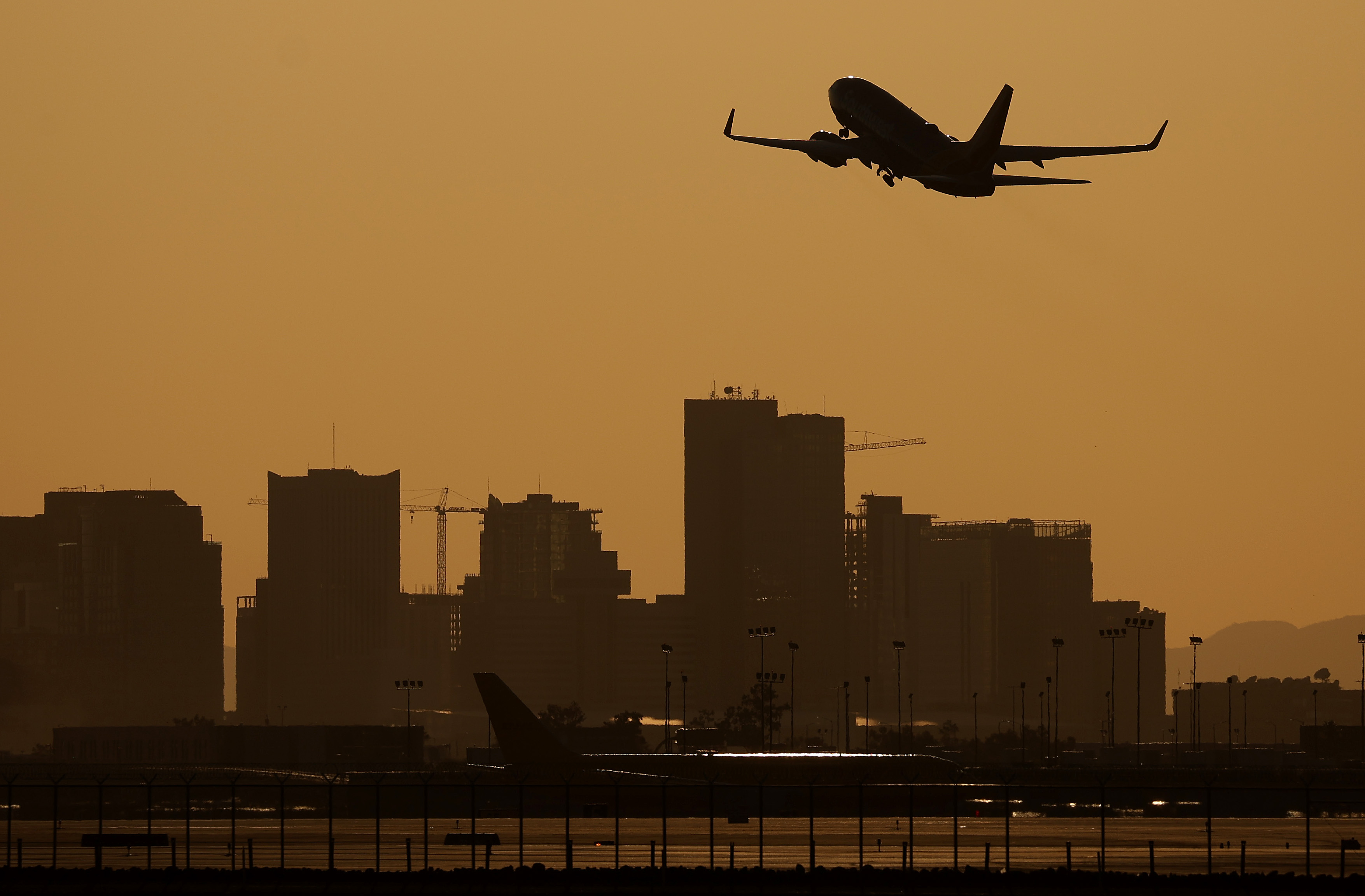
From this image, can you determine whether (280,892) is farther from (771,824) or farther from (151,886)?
(771,824)

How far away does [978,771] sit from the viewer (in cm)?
17300

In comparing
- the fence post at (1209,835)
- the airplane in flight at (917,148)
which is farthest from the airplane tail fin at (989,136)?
the fence post at (1209,835)

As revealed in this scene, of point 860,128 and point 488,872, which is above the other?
point 860,128

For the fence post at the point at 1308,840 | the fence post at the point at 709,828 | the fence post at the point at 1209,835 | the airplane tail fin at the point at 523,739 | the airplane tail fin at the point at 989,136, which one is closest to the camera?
the fence post at the point at 1308,840

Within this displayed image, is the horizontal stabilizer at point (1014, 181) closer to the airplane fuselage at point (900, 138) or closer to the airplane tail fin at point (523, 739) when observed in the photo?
the airplane fuselage at point (900, 138)

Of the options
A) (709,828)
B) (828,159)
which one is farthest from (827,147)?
(709,828)

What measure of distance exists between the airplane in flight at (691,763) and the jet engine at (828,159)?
42731 millimetres

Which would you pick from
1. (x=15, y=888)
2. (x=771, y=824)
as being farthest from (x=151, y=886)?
(x=771, y=824)

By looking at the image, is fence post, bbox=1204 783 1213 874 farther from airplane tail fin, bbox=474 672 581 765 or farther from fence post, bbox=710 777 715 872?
airplane tail fin, bbox=474 672 581 765

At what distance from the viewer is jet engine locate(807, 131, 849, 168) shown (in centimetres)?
12000

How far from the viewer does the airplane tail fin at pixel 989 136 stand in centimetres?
11356

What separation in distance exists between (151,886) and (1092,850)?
151 feet

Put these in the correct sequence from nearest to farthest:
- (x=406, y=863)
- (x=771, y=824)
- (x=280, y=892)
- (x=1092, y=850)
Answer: (x=280, y=892) → (x=406, y=863) → (x=1092, y=850) → (x=771, y=824)

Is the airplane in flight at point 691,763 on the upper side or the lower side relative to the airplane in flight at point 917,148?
lower
